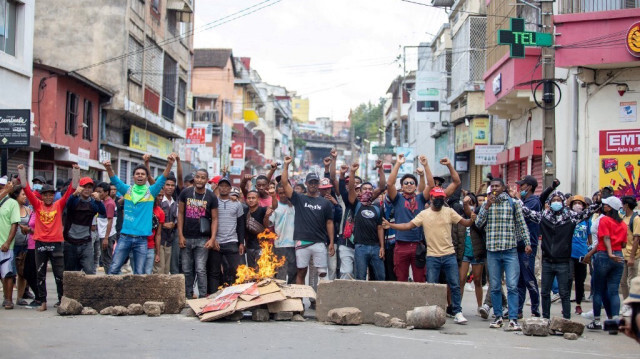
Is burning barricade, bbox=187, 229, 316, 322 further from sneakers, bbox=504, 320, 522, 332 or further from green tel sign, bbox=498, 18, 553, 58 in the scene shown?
green tel sign, bbox=498, 18, 553, 58

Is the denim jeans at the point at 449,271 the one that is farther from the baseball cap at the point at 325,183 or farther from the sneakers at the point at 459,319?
the baseball cap at the point at 325,183

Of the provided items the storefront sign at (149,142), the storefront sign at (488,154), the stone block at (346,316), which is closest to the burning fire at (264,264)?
the stone block at (346,316)

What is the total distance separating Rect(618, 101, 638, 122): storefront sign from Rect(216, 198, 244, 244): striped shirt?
1073 cm

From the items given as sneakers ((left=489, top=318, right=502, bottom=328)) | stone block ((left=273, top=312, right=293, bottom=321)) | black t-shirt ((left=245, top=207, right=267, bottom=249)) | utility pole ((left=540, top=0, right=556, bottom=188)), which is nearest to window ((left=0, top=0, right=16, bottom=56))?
black t-shirt ((left=245, top=207, right=267, bottom=249))

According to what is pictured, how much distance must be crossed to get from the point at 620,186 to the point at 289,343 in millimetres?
12180

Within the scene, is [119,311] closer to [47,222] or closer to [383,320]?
[47,222]

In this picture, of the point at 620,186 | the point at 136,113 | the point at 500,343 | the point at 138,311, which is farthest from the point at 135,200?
the point at 136,113

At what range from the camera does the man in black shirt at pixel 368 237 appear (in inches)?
433

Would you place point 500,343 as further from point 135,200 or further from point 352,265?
point 135,200

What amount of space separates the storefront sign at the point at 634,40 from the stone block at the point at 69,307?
13.2 metres

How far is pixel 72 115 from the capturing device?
25500mm

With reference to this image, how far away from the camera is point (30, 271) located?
10961 mm

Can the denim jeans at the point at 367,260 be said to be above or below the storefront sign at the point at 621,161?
below

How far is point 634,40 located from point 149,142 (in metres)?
22.1
